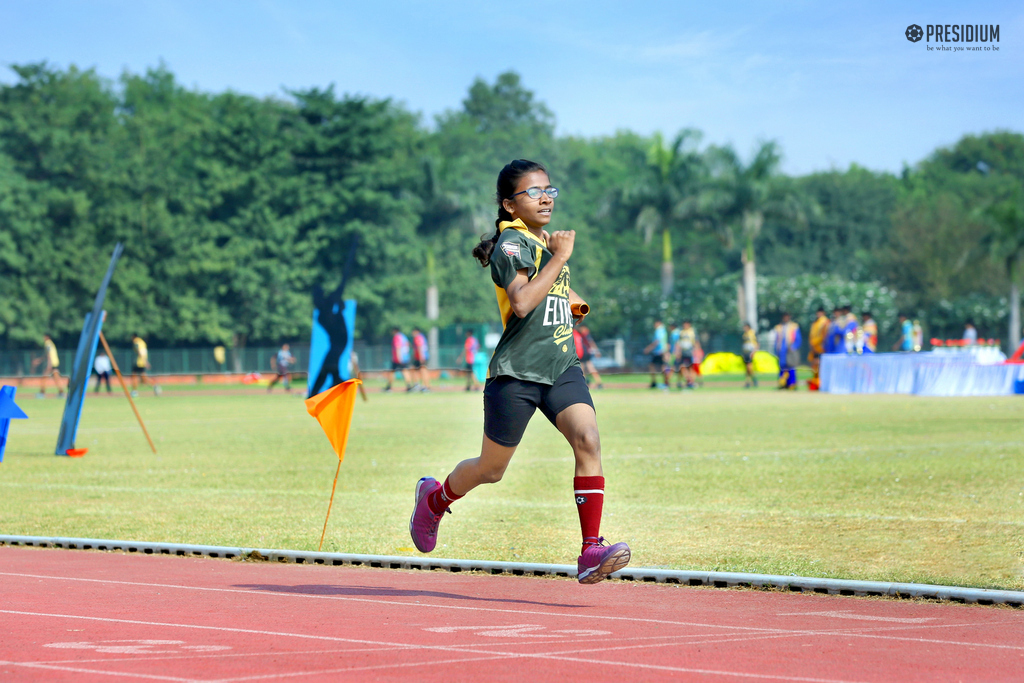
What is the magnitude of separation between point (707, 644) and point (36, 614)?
306cm

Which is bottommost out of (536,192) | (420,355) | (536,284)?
(420,355)

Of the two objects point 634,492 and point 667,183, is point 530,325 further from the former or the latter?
point 667,183

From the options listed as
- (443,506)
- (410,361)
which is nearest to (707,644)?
(443,506)

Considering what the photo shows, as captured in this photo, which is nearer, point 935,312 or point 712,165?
point 712,165

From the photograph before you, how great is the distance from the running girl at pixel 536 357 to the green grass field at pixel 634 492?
1537mm

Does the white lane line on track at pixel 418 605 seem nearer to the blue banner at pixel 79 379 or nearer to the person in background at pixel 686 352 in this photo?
the blue banner at pixel 79 379

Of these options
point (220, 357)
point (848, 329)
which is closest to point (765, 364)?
point (220, 357)

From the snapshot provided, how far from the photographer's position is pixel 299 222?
61375 millimetres

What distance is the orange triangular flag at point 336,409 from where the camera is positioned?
8.45 metres

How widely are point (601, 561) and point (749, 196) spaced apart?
189 ft

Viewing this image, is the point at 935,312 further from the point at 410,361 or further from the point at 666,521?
the point at 666,521

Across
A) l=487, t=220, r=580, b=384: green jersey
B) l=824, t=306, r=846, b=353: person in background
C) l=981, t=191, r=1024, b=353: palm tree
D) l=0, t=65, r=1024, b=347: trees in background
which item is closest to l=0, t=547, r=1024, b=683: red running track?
l=487, t=220, r=580, b=384: green jersey

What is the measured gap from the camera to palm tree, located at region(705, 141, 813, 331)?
6147cm

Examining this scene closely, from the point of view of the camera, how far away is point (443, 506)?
260 inches
